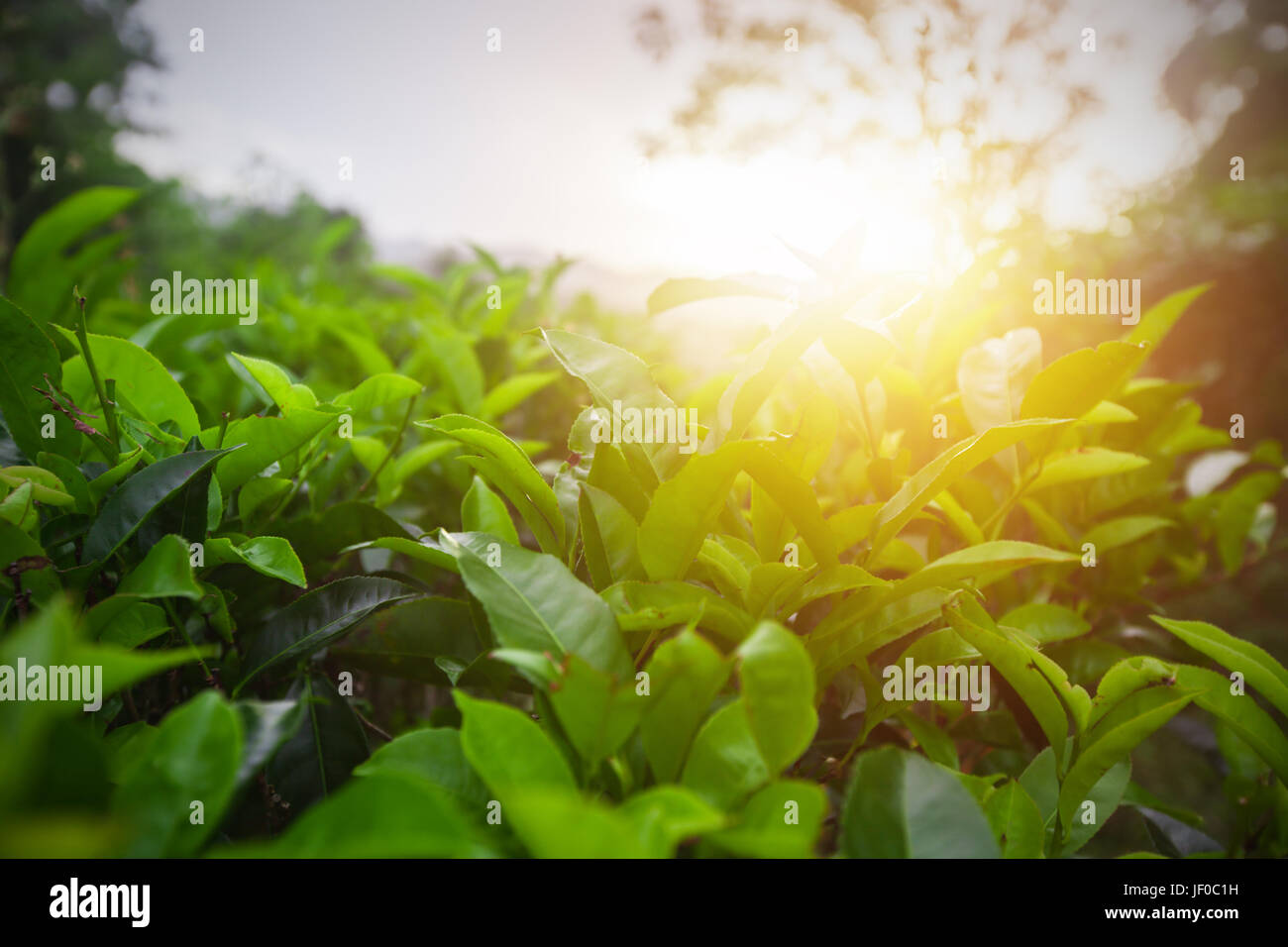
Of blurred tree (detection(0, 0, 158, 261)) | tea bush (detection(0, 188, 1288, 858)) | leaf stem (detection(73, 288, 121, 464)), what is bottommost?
tea bush (detection(0, 188, 1288, 858))

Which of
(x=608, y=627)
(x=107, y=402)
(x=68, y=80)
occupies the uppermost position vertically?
(x=68, y=80)

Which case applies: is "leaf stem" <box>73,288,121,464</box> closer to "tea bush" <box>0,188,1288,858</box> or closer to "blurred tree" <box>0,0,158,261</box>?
"tea bush" <box>0,188,1288,858</box>

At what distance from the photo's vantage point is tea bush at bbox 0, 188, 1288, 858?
571 millimetres

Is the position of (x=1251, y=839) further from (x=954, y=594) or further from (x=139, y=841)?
(x=139, y=841)

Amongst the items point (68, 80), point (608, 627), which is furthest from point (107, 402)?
point (68, 80)

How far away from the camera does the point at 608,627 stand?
0.75 meters

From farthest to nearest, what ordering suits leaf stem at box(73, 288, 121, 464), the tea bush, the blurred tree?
the blurred tree → leaf stem at box(73, 288, 121, 464) → the tea bush

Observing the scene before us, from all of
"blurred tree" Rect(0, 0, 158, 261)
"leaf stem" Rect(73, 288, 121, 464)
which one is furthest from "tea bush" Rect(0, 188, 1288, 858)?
"blurred tree" Rect(0, 0, 158, 261)

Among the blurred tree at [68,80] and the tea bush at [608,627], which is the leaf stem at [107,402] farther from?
the blurred tree at [68,80]

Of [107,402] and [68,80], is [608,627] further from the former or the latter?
[68,80]
